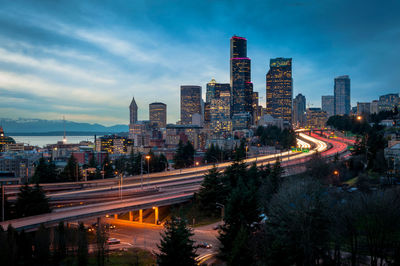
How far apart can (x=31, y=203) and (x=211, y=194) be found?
20.7m

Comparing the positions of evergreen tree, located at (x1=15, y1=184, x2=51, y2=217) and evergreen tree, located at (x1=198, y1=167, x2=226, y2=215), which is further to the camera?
evergreen tree, located at (x1=198, y1=167, x2=226, y2=215)

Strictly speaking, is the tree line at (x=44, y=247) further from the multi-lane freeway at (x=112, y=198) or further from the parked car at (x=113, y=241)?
the parked car at (x=113, y=241)

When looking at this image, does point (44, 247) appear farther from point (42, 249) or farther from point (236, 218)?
point (236, 218)

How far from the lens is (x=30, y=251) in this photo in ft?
90.2

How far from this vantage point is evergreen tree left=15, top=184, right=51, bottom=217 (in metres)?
36.4

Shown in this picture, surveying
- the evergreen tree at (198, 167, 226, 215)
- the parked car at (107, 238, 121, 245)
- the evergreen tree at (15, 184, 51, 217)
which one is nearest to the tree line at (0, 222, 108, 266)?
the parked car at (107, 238, 121, 245)

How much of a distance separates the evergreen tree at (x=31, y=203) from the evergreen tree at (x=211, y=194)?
59.4 ft

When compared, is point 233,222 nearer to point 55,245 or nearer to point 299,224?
point 299,224

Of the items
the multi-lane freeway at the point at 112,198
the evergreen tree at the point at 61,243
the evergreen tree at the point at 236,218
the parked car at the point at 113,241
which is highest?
the evergreen tree at the point at 236,218

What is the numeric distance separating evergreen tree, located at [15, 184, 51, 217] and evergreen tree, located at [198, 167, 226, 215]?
59.4 ft

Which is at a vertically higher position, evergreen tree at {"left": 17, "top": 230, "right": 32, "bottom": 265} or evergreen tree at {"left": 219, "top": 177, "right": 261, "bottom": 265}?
evergreen tree at {"left": 219, "top": 177, "right": 261, "bottom": 265}

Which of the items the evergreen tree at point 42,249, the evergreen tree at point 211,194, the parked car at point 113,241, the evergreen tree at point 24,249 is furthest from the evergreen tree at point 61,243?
the evergreen tree at point 211,194

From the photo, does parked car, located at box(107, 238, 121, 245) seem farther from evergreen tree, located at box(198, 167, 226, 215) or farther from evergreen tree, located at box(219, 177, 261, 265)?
evergreen tree, located at box(198, 167, 226, 215)

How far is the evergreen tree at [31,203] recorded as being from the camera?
1434 inches
